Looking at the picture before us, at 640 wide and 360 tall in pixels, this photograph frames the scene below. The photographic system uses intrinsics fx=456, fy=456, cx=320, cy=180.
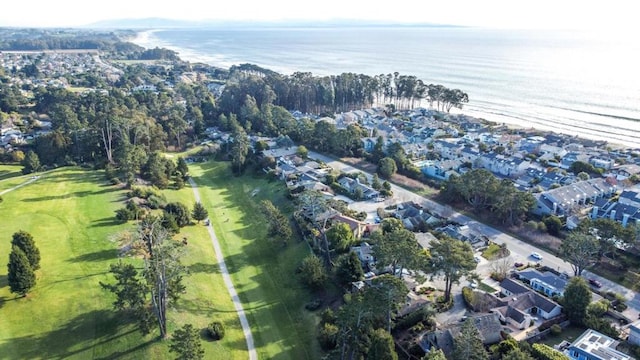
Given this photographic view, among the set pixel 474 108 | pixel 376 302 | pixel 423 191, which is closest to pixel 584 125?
pixel 474 108

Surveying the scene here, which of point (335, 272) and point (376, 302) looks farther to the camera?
point (335, 272)

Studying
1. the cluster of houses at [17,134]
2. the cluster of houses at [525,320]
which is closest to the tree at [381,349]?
the cluster of houses at [525,320]

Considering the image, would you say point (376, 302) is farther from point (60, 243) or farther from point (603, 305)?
point (60, 243)

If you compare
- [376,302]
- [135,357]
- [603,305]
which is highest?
[376,302]

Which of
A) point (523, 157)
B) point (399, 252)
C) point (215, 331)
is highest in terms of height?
point (399, 252)

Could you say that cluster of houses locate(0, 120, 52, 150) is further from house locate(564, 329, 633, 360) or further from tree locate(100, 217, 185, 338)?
house locate(564, 329, 633, 360)

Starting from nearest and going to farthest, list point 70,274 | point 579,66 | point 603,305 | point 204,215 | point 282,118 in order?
1. point 603,305
2. point 70,274
3. point 204,215
4. point 282,118
5. point 579,66

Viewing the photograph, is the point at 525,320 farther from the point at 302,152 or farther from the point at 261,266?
the point at 302,152

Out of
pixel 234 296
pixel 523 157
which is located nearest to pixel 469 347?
pixel 234 296
